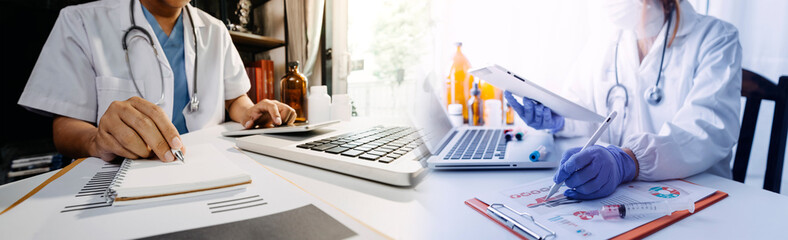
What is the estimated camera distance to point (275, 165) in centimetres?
40

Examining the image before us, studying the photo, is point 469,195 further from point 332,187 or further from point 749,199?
point 749,199

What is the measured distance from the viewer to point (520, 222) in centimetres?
25

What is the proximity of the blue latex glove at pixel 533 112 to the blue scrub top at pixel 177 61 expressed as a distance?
0.69 metres

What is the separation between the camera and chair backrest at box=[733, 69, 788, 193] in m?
0.72

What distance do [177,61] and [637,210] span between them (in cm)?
81

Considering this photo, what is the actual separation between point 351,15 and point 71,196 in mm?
506

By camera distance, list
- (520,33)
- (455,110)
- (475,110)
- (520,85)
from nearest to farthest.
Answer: (520,85), (455,110), (475,110), (520,33)

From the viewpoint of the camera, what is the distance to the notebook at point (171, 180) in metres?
0.25

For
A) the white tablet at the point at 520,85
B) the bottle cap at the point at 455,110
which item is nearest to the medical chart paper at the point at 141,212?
the white tablet at the point at 520,85

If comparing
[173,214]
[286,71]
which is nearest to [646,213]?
[173,214]

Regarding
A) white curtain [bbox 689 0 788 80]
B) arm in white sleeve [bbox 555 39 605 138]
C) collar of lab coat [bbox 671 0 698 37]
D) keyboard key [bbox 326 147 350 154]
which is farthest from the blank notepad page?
white curtain [bbox 689 0 788 80]

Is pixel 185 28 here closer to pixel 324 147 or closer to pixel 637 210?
pixel 324 147

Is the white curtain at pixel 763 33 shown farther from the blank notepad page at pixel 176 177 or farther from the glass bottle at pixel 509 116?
the blank notepad page at pixel 176 177

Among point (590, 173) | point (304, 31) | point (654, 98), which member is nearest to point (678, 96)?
point (654, 98)
